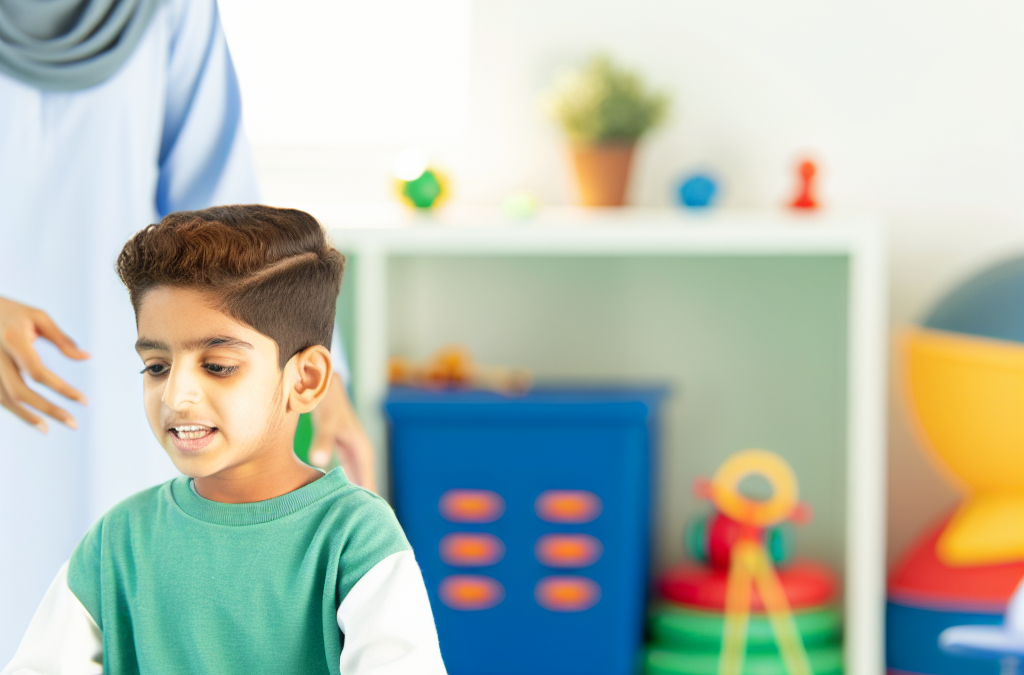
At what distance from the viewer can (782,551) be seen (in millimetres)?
1634

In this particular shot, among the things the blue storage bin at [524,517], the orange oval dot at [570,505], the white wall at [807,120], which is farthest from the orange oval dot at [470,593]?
the white wall at [807,120]

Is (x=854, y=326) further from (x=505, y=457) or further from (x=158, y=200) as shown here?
(x=158, y=200)

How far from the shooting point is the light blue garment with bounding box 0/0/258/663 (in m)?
0.61

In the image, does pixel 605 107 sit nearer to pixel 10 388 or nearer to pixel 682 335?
pixel 682 335

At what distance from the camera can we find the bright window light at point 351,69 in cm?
78

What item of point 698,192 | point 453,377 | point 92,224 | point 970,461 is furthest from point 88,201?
point 970,461

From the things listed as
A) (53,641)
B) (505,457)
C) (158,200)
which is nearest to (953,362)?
(505,457)

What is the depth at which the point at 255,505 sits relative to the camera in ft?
1.65

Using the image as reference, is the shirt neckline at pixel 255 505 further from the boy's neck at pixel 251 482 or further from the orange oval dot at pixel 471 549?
the orange oval dot at pixel 471 549

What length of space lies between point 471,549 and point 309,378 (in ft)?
3.42

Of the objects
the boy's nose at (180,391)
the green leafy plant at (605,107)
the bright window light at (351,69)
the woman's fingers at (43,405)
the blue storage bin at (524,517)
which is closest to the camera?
the boy's nose at (180,391)

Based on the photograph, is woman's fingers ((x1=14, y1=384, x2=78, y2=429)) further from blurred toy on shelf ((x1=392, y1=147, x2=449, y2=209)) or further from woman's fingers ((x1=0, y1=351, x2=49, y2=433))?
blurred toy on shelf ((x1=392, y1=147, x2=449, y2=209))

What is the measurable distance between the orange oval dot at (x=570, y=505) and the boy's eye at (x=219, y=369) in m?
1.06

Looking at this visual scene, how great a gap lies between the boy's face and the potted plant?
1338 millimetres
